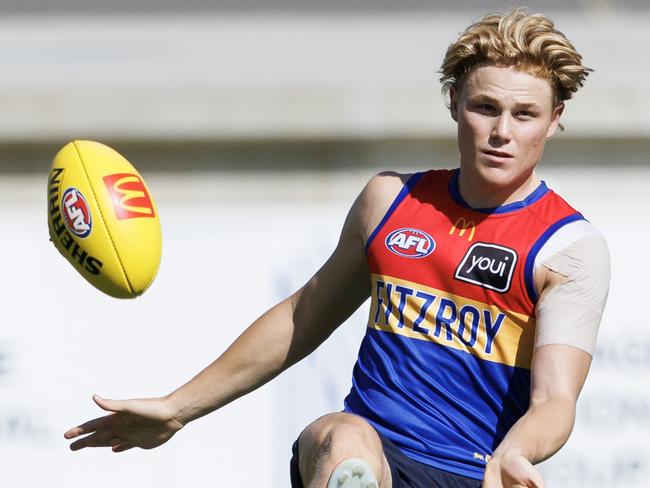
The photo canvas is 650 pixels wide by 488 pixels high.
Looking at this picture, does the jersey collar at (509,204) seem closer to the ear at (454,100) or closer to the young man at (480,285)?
the young man at (480,285)

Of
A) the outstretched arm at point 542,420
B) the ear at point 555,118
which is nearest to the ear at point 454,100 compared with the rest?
the ear at point 555,118

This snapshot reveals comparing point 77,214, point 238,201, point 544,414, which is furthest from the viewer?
point 238,201

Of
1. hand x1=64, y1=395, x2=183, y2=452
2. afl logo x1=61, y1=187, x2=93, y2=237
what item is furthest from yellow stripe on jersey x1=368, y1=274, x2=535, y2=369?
afl logo x1=61, y1=187, x2=93, y2=237

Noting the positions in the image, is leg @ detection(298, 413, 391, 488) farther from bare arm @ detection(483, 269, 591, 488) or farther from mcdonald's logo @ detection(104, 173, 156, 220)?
mcdonald's logo @ detection(104, 173, 156, 220)

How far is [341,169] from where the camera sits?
6867mm

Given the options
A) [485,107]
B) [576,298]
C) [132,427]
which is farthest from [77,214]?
[576,298]

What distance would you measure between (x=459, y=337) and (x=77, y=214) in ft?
4.12

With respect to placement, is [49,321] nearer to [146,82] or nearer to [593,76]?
[146,82]

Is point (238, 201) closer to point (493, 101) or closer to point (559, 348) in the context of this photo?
point (493, 101)

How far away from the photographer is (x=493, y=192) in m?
3.23

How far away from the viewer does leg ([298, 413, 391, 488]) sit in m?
2.79

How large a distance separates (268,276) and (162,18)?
497 cm

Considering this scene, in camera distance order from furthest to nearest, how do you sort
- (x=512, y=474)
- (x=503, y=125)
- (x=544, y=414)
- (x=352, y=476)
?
(x=503, y=125)
(x=544, y=414)
(x=352, y=476)
(x=512, y=474)

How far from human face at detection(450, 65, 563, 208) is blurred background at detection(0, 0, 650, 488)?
8.53 feet
